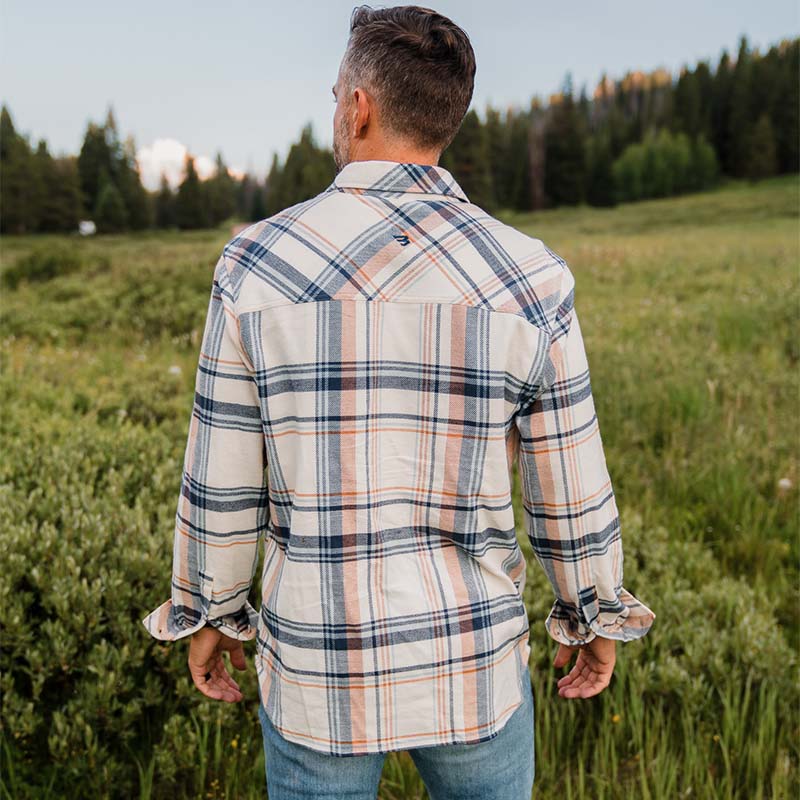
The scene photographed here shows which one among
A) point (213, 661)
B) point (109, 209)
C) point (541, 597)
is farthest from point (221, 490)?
point (109, 209)

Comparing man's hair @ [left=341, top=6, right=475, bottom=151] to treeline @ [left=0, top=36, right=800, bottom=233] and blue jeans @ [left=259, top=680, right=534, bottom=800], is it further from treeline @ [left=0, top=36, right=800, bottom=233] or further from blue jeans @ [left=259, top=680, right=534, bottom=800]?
treeline @ [left=0, top=36, right=800, bottom=233]

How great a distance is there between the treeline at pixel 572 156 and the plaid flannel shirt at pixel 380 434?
38.8 metres

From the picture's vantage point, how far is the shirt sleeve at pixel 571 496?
1.62 metres

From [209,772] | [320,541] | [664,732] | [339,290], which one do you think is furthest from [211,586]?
[664,732]

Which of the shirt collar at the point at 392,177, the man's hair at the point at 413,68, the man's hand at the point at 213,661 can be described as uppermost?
the man's hair at the point at 413,68

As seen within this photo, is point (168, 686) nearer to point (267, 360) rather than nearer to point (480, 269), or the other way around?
point (267, 360)

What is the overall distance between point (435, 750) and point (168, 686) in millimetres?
1814

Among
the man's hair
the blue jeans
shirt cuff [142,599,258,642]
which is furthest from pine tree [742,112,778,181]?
shirt cuff [142,599,258,642]

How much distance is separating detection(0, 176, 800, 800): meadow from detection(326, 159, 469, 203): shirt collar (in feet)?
6.87

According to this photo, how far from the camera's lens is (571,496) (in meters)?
1.69

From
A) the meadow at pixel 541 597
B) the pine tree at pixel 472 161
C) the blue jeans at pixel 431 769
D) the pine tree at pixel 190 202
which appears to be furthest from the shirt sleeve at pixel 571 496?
the pine tree at pixel 190 202

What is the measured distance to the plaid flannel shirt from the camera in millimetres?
1490

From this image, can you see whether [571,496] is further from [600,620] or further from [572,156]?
[572,156]

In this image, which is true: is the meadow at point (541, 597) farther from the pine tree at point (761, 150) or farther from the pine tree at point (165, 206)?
the pine tree at point (761, 150)
